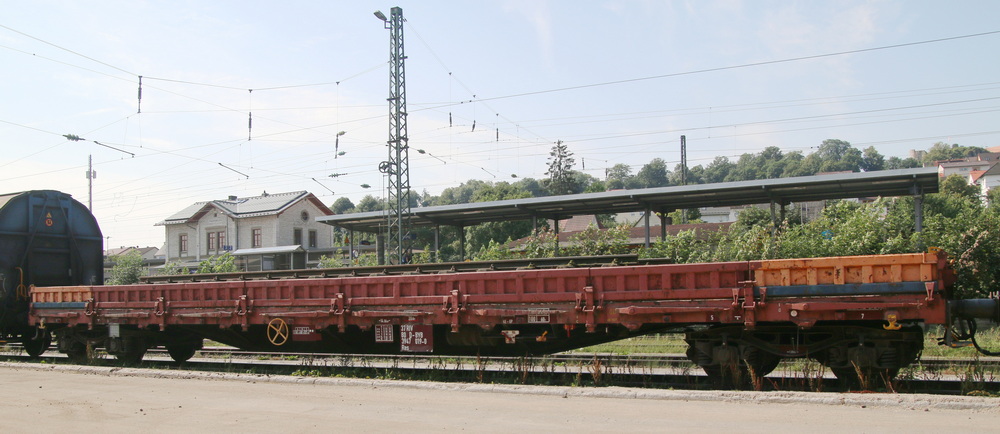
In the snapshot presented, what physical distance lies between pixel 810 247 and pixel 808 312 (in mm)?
16384

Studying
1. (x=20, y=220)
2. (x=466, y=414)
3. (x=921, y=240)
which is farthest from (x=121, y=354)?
(x=921, y=240)

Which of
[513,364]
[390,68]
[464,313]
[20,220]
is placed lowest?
[513,364]

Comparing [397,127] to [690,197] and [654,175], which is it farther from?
[654,175]

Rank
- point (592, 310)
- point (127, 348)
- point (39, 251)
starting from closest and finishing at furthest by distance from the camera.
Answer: point (592, 310)
point (127, 348)
point (39, 251)

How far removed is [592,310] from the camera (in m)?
10.8

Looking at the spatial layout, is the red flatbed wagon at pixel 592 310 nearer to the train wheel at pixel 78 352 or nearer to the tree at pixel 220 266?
the train wheel at pixel 78 352

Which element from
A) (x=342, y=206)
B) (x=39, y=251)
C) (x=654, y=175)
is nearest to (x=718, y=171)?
(x=654, y=175)

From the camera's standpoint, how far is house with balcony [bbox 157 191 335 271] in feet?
197

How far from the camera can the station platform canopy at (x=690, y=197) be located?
991 inches

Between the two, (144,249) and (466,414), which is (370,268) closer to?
(466,414)

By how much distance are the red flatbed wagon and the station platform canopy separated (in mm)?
15421

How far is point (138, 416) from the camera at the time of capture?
30.0 ft

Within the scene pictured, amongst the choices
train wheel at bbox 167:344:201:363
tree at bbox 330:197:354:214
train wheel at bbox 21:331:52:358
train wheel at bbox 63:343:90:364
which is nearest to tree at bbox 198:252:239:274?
train wheel at bbox 21:331:52:358

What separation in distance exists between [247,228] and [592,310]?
55446mm
